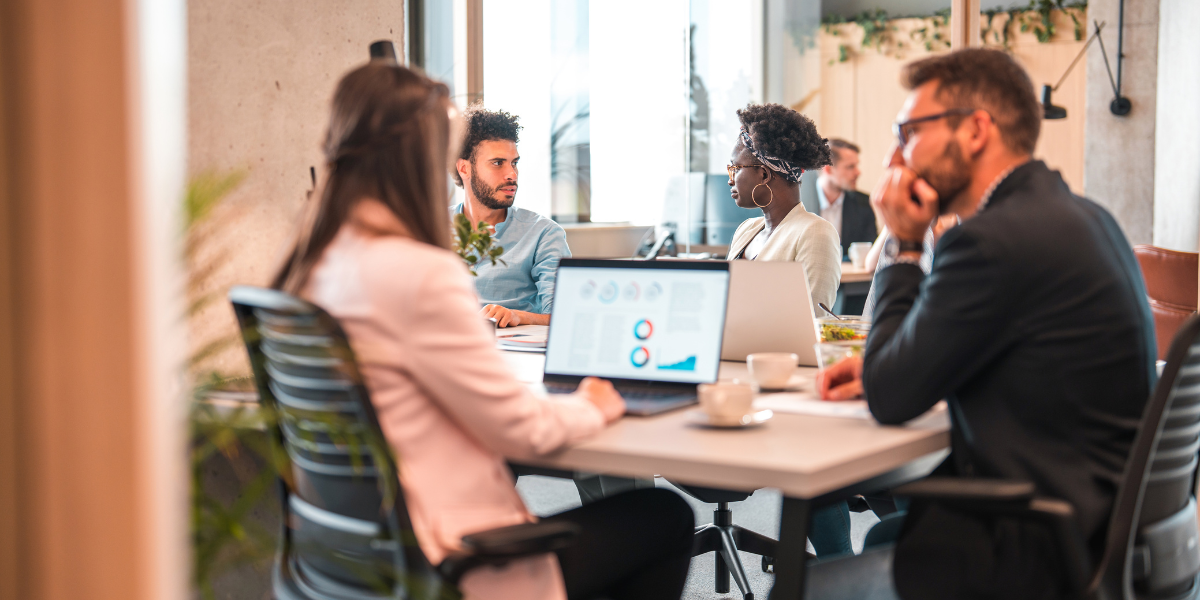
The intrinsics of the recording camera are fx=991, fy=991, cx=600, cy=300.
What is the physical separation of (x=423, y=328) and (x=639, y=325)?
0.66 m

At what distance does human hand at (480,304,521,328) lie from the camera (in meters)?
2.91

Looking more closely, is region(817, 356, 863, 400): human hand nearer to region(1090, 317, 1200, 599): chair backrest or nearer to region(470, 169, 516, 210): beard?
region(1090, 317, 1200, 599): chair backrest

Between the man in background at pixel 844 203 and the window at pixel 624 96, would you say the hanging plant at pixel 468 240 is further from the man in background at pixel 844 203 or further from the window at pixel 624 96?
the man in background at pixel 844 203

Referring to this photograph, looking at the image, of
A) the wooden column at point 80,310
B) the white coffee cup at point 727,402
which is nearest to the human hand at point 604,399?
the white coffee cup at point 727,402

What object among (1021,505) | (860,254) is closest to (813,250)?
(1021,505)

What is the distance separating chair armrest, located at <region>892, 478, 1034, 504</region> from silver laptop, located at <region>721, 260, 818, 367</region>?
2.79 feet

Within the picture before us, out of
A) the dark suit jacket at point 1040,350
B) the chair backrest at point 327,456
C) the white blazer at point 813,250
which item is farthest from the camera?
the white blazer at point 813,250

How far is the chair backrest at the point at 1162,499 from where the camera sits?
1337 millimetres

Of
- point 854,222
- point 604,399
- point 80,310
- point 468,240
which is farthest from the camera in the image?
point 854,222

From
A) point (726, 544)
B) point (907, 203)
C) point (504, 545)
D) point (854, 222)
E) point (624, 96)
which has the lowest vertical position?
point (726, 544)

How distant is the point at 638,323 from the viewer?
190cm

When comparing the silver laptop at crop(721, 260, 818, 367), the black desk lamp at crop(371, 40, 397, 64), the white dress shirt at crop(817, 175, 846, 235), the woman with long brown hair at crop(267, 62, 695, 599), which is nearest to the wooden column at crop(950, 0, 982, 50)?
the white dress shirt at crop(817, 175, 846, 235)

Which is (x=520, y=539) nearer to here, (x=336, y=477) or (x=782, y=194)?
(x=336, y=477)

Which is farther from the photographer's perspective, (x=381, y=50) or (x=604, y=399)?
(x=381, y=50)
